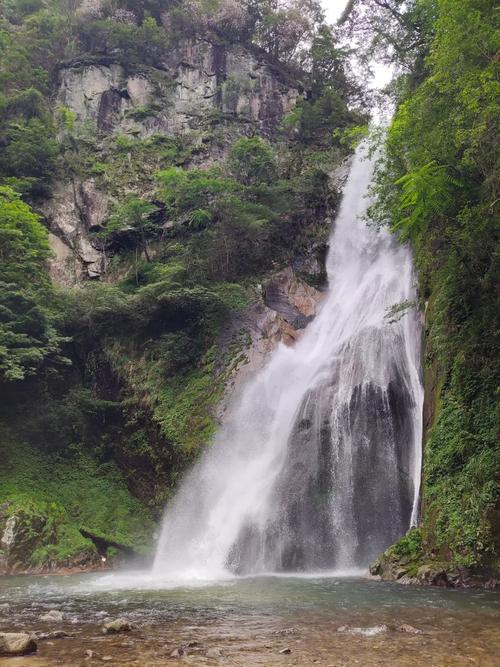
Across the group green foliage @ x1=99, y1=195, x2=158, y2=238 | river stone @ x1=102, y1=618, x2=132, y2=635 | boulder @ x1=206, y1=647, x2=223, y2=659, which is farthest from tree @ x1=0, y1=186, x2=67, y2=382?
boulder @ x1=206, y1=647, x2=223, y2=659

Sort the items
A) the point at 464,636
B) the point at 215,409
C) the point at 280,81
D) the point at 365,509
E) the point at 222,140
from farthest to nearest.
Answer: the point at 280,81 → the point at 222,140 → the point at 215,409 → the point at 365,509 → the point at 464,636

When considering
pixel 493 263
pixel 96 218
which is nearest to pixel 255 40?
pixel 96 218

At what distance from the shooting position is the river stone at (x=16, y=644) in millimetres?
5250

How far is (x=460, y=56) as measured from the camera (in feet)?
38.8

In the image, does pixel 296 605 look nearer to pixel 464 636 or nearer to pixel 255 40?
pixel 464 636

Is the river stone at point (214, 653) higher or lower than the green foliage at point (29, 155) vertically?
Result: lower

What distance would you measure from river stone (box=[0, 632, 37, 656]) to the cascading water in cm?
899

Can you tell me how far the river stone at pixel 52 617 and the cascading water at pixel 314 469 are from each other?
6.84 metres

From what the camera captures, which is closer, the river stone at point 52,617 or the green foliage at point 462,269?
the river stone at point 52,617

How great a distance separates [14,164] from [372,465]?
26.8 meters

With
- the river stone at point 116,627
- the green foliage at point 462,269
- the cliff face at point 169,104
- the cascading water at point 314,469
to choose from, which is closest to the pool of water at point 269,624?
the river stone at point 116,627

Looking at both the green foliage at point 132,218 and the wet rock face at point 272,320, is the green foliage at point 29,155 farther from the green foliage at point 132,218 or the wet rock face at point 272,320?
the wet rock face at point 272,320

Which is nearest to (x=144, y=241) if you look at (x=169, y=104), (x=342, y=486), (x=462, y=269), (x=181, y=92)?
(x=169, y=104)

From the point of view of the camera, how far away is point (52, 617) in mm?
7352
